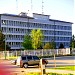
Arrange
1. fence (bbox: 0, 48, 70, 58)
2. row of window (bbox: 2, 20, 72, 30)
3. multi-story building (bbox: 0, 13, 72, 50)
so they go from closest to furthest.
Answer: fence (bbox: 0, 48, 70, 58) < multi-story building (bbox: 0, 13, 72, 50) < row of window (bbox: 2, 20, 72, 30)

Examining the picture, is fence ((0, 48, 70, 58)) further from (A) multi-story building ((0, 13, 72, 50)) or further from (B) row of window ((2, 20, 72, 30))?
(B) row of window ((2, 20, 72, 30))

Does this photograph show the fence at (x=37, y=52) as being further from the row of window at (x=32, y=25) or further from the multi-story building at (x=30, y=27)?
the row of window at (x=32, y=25)

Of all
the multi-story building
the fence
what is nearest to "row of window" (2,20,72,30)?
the multi-story building

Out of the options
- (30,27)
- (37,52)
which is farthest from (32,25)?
(37,52)

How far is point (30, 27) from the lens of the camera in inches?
4205

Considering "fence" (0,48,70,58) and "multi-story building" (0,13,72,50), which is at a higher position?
"multi-story building" (0,13,72,50)

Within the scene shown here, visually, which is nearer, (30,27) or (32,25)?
(30,27)

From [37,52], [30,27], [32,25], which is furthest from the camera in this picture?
[32,25]

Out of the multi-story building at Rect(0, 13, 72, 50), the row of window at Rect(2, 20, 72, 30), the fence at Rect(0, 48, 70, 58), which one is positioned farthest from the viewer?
the row of window at Rect(2, 20, 72, 30)

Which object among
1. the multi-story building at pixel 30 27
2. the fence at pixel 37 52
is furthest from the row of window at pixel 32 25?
the fence at pixel 37 52

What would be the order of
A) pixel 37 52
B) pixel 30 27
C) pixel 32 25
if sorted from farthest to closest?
1. pixel 32 25
2. pixel 30 27
3. pixel 37 52

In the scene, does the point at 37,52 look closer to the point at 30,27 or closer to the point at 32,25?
the point at 30,27

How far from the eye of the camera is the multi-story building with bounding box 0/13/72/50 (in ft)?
→ 320

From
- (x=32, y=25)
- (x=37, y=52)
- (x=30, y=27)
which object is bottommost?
(x=37, y=52)
